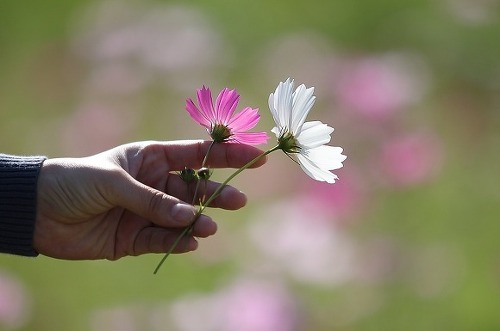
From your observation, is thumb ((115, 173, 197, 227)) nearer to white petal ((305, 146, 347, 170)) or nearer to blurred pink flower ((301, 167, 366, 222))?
white petal ((305, 146, 347, 170))

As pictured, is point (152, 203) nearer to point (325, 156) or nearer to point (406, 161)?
point (325, 156)

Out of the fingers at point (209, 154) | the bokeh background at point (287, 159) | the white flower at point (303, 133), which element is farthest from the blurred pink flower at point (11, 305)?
the white flower at point (303, 133)

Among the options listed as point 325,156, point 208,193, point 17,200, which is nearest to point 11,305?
point 17,200

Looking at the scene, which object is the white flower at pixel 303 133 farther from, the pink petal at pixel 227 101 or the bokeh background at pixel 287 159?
the bokeh background at pixel 287 159

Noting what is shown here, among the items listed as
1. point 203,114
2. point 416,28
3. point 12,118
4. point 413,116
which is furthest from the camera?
point 416,28

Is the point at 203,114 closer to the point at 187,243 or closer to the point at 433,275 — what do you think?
the point at 187,243

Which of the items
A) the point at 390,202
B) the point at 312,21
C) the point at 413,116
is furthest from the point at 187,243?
the point at 312,21
